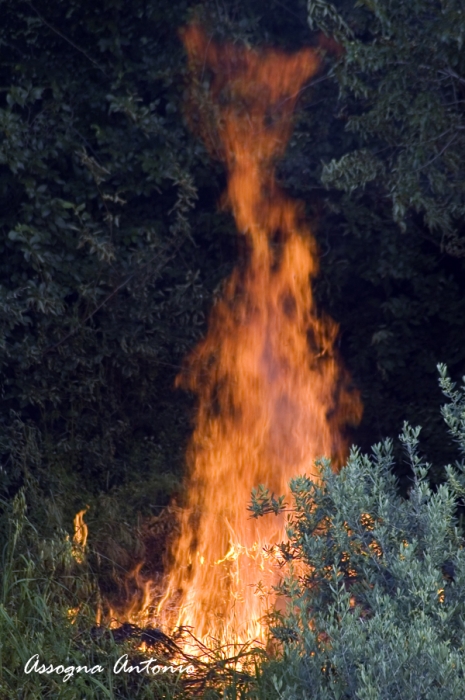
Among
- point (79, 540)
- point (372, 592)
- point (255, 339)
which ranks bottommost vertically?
point (372, 592)

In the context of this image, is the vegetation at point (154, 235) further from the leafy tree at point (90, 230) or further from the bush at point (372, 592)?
the bush at point (372, 592)

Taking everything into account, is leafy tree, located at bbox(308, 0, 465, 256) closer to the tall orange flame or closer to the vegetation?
the vegetation

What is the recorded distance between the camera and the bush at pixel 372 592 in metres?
2.65

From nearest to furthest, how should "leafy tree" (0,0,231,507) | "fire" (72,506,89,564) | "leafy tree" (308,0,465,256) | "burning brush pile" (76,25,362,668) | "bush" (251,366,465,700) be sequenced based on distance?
"bush" (251,366,465,700), "fire" (72,506,89,564), "leafy tree" (308,0,465,256), "burning brush pile" (76,25,362,668), "leafy tree" (0,0,231,507)

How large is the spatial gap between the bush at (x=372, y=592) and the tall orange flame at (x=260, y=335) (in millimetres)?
2489

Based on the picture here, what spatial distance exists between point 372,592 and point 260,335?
384 cm

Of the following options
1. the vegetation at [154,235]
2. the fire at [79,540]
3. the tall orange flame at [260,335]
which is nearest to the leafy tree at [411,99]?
the vegetation at [154,235]

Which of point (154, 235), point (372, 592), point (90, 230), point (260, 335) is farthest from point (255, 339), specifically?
point (372, 592)

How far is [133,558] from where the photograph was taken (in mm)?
5617

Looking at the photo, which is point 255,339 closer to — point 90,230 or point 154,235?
point 154,235

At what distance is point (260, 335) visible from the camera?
6.73m

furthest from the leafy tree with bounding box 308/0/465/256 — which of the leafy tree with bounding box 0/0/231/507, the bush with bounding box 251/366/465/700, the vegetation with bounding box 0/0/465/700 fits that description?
the bush with bounding box 251/366/465/700

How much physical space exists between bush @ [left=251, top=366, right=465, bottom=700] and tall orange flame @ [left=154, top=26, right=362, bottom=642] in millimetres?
2489

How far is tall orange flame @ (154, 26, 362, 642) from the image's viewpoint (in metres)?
6.21
